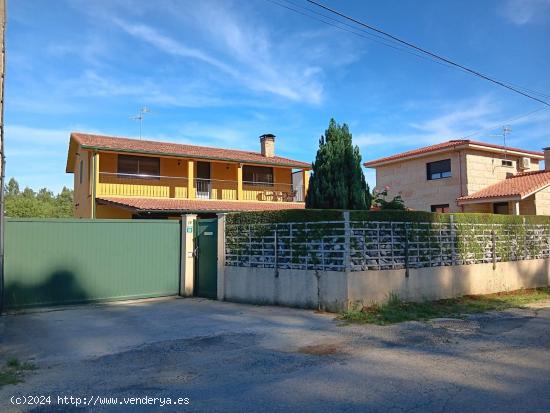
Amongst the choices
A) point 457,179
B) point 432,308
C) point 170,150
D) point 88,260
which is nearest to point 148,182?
point 170,150

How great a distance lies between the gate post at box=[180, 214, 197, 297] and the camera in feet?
39.6

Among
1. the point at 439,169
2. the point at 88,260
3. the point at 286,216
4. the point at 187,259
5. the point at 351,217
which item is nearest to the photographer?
the point at 351,217

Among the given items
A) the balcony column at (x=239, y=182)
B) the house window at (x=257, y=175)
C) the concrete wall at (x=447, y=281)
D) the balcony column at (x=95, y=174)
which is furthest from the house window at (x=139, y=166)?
the concrete wall at (x=447, y=281)

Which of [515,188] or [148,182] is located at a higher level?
[148,182]

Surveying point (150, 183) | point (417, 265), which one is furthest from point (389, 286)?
point (150, 183)

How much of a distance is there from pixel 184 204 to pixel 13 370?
15.8 meters

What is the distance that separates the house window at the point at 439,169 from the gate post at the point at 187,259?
16777 mm

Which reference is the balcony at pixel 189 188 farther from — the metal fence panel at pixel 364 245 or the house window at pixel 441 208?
the metal fence panel at pixel 364 245

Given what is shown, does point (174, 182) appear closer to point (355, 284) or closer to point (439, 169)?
point (439, 169)

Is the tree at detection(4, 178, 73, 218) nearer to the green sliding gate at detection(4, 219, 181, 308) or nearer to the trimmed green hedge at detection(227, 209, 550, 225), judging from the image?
the green sliding gate at detection(4, 219, 181, 308)

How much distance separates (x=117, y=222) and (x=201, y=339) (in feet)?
17.1

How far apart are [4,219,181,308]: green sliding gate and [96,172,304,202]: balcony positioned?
10561 millimetres

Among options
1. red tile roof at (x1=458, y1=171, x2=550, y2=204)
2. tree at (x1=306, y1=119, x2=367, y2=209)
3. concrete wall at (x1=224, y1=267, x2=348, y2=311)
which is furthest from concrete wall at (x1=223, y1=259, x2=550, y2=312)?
red tile roof at (x1=458, y1=171, x2=550, y2=204)

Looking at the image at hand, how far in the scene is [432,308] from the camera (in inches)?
377
